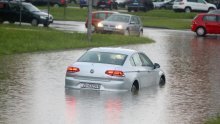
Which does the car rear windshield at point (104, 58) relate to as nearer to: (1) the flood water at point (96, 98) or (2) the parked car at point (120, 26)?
(1) the flood water at point (96, 98)

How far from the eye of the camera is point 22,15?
174 ft

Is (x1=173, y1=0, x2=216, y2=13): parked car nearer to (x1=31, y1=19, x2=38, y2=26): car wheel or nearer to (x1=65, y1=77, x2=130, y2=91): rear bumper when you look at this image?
(x1=31, y1=19, x2=38, y2=26): car wheel

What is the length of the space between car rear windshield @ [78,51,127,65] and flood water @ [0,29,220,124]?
896mm

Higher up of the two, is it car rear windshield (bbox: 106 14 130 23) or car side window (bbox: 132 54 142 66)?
car side window (bbox: 132 54 142 66)

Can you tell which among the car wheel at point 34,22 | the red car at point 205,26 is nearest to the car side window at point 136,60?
the car wheel at point 34,22

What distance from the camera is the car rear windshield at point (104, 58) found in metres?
21.3

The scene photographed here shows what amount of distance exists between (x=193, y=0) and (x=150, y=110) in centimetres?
6089

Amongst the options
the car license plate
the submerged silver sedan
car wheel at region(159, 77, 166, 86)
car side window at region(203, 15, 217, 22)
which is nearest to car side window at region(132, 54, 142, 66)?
the submerged silver sedan

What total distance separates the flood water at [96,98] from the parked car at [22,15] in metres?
20.9

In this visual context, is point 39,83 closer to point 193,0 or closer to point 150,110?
point 150,110

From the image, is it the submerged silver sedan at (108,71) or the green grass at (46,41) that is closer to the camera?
the submerged silver sedan at (108,71)

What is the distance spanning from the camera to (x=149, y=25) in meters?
64.2

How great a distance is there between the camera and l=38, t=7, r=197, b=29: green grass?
65250 mm

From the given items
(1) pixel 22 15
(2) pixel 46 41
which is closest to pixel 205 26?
(1) pixel 22 15
